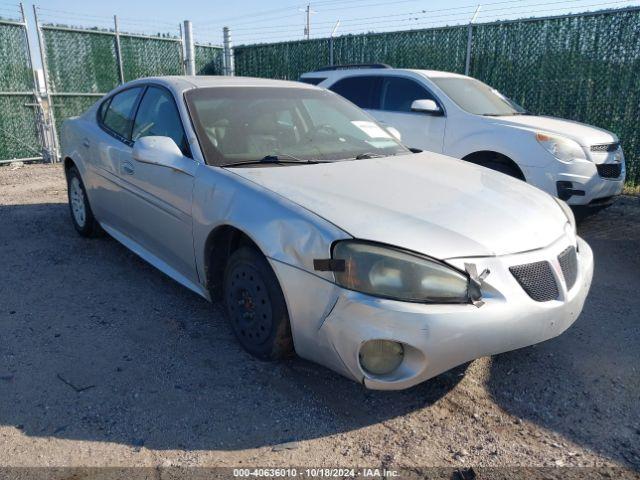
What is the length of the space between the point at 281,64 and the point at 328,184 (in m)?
10.3

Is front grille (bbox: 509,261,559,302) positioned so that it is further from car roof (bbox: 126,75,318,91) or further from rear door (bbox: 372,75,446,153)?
rear door (bbox: 372,75,446,153)

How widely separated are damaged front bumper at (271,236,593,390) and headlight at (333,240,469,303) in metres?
0.04

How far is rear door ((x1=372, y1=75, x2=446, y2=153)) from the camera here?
6.59 metres

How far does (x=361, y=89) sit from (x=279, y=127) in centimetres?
397

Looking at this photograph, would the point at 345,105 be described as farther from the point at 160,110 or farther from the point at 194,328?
the point at 194,328

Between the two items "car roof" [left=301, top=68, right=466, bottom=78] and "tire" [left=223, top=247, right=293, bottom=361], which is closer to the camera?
"tire" [left=223, top=247, right=293, bottom=361]

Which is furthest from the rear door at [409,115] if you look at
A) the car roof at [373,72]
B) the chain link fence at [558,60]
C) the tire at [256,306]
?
the tire at [256,306]

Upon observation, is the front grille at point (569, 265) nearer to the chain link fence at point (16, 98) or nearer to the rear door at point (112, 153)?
the rear door at point (112, 153)

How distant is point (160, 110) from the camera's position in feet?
12.7

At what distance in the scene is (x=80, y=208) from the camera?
17.4 ft

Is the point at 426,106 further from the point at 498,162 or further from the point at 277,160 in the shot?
the point at 277,160

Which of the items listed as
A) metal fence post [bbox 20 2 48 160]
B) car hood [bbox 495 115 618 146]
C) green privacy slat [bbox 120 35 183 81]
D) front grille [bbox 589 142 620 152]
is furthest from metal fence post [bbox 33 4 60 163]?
front grille [bbox 589 142 620 152]

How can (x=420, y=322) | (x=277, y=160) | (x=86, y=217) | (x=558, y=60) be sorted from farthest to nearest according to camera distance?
(x=558, y=60) < (x=86, y=217) < (x=277, y=160) < (x=420, y=322)

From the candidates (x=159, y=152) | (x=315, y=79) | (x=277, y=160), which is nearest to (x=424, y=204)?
(x=277, y=160)
